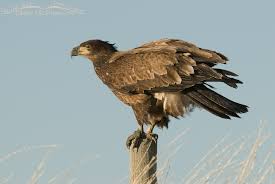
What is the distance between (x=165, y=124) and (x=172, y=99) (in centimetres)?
41

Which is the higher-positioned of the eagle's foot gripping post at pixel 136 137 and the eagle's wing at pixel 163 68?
the eagle's wing at pixel 163 68

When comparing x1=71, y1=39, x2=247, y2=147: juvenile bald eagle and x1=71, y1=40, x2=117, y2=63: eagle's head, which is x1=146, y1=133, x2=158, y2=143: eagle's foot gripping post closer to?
x1=71, y1=39, x2=247, y2=147: juvenile bald eagle

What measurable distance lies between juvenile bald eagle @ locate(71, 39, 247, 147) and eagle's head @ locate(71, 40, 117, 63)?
0.43 meters

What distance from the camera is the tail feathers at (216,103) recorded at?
340 inches

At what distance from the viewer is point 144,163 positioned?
6.65m

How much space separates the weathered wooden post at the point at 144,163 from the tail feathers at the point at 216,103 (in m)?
1.97

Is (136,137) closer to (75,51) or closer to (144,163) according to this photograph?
(144,163)

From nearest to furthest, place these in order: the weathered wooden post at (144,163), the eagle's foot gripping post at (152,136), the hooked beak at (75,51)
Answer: the weathered wooden post at (144,163) → the eagle's foot gripping post at (152,136) → the hooked beak at (75,51)

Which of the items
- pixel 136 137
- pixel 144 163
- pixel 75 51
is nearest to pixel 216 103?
pixel 136 137

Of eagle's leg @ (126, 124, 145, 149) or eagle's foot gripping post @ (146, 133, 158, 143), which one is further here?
eagle's leg @ (126, 124, 145, 149)

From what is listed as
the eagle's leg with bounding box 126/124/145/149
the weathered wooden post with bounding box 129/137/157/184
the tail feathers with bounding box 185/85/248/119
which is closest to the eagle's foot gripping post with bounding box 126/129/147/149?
the eagle's leg with bounding box 126/124/145/149

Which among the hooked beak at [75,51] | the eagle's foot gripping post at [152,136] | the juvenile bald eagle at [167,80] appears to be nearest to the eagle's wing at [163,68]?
the juvenile bald eagle at [167,80]

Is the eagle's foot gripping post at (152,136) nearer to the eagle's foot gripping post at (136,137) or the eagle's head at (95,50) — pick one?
the eagle's foot gripping post at (136,137)

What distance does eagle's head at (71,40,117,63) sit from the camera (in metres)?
10.3
